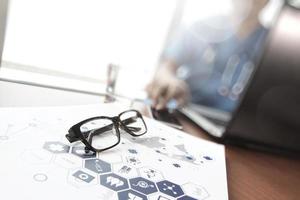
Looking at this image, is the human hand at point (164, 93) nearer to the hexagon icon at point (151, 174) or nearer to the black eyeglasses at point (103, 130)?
the black eyeglasses at point (103, 130)

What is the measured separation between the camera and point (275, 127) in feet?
2.05

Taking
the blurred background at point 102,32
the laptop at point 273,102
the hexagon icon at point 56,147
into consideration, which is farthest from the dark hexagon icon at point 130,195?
the blurred background at point 102,32

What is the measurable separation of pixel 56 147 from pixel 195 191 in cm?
21

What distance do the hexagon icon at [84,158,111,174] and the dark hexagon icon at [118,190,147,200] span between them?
0.05 metres

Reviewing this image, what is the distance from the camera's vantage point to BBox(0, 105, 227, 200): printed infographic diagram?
0.31m

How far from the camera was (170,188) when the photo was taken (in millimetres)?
Answer: 354

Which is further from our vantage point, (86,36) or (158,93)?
(86,36)

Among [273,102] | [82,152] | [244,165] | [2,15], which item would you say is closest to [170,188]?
[82,152]

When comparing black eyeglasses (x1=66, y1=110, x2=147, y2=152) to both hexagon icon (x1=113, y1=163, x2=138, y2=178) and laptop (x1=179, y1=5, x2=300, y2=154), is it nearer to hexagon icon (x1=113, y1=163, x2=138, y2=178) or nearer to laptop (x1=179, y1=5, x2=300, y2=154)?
hexagon icon (x1=113, y1=163, x2=138, y2=178)

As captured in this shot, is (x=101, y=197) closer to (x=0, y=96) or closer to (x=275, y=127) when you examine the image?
(x=0, y=96)

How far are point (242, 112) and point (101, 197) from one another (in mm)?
397

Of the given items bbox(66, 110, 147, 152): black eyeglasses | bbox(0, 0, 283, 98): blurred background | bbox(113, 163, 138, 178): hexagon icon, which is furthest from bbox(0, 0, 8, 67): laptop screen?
bbox(113, 163, 138, 178): hexagon icon

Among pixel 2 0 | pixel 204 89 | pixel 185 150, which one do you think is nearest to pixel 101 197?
pixel 185 150

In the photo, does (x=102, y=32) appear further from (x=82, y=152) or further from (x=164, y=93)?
(x=82, y=152)
